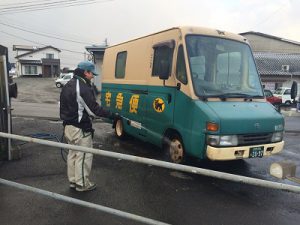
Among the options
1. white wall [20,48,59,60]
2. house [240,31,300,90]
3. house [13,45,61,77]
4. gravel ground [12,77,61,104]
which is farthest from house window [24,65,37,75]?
house [240,31,300,90]

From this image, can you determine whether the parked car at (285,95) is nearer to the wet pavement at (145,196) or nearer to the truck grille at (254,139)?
the wet pavement at (145,196)

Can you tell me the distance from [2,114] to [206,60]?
404 cm

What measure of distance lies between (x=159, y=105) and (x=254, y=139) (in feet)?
6.85

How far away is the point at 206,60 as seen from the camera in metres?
6.06

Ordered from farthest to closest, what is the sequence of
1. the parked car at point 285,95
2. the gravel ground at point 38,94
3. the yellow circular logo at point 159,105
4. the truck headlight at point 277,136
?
the parked car at point 285,95 < the gravel ground at point 38,94 < the yellow circular logo at point 159,105 < the truck headlight at point 277,136

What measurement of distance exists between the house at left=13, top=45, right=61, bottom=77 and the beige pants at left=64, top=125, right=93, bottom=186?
62750 mm

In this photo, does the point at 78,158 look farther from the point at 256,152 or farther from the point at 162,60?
the point at 256,152

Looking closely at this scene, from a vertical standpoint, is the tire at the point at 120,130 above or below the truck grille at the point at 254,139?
below

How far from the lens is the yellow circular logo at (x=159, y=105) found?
665cm

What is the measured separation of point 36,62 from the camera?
6512cm

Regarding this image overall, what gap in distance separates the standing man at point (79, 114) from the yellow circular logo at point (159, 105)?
1.86m

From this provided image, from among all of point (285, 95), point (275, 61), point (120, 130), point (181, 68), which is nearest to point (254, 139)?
point (181, 68)

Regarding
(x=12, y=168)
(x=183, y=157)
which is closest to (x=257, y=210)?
(x=183, y=157)

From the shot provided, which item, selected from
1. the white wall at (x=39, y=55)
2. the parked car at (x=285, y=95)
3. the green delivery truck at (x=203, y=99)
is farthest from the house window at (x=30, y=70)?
the green delivery truck at (x=203, y=99)
